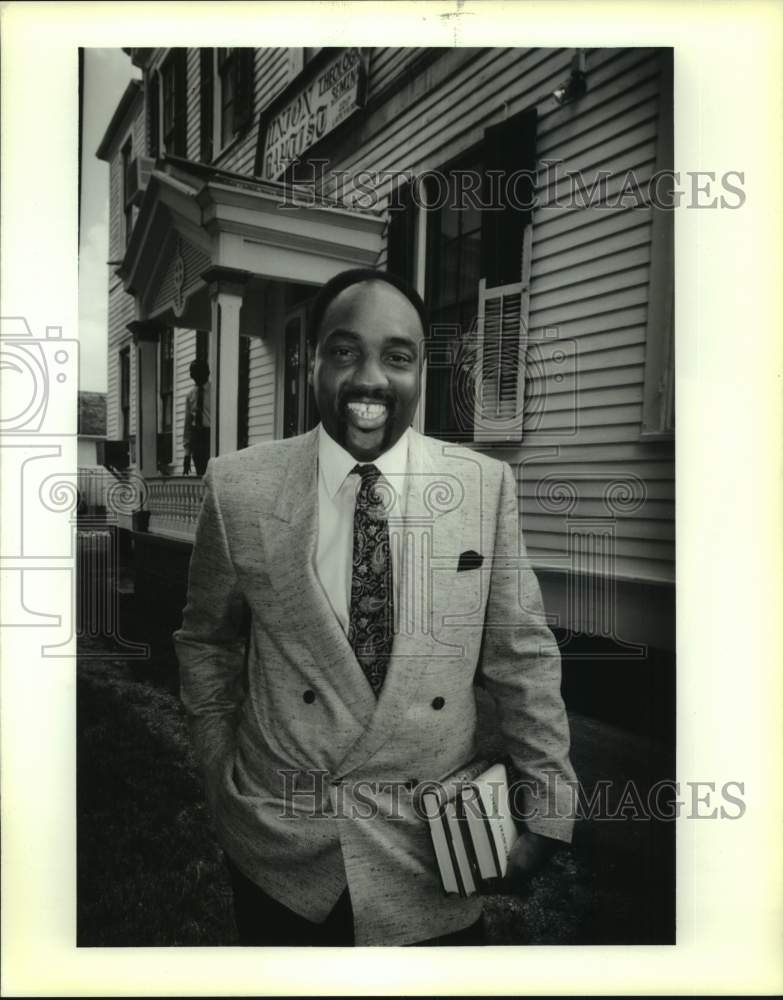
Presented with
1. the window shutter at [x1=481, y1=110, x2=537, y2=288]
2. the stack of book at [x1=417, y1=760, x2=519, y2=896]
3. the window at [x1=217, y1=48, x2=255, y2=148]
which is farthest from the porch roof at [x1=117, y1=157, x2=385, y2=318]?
the stack of book at [x1=417, y1=760, x2=519, y2=896]

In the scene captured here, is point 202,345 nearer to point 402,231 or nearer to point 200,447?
point 200,447

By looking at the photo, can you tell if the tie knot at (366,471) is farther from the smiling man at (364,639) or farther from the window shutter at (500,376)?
the window shutter at (500,376)

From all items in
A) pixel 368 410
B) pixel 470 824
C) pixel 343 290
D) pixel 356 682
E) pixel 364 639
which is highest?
pixel 343 290

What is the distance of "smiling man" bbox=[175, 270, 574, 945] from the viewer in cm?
227

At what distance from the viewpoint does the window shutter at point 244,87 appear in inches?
99.1

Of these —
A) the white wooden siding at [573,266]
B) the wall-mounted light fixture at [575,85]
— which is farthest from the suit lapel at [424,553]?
the wall-mounted light fixture at [575,85]

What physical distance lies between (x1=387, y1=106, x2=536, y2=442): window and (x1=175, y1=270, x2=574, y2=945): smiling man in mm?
109

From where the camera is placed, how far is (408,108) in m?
2.51

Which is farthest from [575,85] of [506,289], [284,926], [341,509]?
[284,926]

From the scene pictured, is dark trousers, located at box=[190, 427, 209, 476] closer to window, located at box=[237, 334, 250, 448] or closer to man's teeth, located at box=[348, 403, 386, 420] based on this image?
window, located at box=[237, 334, 250, 448]

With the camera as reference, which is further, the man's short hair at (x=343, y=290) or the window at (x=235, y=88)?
the window at (x=235, y=88)

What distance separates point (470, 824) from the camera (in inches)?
90.5

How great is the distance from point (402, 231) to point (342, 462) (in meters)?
0.83

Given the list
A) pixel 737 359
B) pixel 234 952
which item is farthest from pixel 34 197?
pixel 234 952
